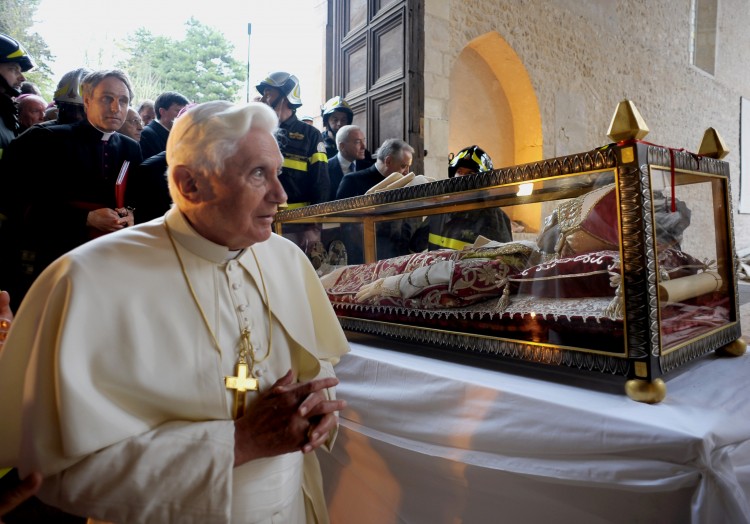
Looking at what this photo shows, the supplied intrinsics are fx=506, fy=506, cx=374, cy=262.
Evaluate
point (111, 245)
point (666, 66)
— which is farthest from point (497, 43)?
point (111, 245)

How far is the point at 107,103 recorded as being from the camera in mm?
3273

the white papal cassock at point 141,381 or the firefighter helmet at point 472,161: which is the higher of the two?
the firefighter helmet at point 472,161

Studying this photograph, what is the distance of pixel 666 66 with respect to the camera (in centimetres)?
1327

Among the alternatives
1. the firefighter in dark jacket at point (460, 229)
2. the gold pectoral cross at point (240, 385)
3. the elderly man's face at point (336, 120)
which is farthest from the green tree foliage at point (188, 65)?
the gold pectoral cross at point (240, 385)

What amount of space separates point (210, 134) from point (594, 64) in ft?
37.6

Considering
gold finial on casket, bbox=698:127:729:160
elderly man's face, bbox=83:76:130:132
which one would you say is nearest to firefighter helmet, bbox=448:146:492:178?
gold finial on casket, bbox=698:127:729:160

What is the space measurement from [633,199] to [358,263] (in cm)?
173

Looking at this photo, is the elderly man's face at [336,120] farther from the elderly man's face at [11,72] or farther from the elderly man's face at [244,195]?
the elderly man's face at [244,195]

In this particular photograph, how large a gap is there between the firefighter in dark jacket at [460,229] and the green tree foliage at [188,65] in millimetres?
16225

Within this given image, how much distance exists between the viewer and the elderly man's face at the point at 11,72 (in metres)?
3.52

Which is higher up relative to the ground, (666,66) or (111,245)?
(666,66)

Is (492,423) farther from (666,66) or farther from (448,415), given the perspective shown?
(666,66)

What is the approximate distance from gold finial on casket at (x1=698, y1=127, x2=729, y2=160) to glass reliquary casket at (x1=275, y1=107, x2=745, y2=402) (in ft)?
0.23

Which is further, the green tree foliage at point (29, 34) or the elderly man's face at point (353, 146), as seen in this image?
the green tree foliage at point (29, 34)
